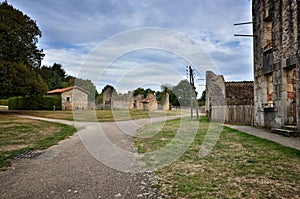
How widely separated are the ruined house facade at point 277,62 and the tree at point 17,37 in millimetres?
20515

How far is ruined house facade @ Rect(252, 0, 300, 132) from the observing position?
934 cm

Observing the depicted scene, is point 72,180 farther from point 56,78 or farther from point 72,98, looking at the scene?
point 56,78

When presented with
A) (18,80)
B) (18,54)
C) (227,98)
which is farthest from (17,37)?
(227,98)

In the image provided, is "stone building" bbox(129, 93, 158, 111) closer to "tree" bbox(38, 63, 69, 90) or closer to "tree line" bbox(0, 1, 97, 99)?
"tree" bbox(38, 63, 69, 90)

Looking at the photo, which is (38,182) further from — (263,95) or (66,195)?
(263,95)

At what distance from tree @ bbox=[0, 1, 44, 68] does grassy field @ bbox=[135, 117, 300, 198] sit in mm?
21350

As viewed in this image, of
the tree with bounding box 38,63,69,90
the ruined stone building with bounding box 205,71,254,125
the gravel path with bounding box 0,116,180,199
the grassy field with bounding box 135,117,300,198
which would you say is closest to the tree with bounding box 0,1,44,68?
the tree with bounding box 38,63,69,90

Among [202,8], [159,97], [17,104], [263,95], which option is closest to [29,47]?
[17,104]

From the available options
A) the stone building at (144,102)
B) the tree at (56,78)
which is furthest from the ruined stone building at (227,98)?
the tree at (56,78)

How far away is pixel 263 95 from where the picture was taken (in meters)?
12.4

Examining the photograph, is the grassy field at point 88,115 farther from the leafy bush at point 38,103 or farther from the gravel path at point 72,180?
the gravel path at point 72,180

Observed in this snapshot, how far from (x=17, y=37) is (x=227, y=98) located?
Result: 2140 centimetres

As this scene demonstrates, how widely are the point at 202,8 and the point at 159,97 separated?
111 ft

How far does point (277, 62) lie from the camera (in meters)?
10.6
